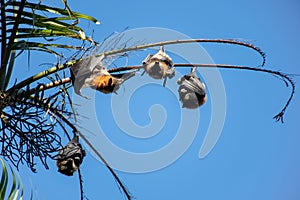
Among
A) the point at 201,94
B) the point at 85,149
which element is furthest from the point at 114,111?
the point at 201,94

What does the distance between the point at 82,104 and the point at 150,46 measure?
34 cm

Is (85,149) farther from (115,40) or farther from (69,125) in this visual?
(115,40)

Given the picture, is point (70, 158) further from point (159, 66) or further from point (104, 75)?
point (159, 66)

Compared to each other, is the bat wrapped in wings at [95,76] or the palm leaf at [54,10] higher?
the palm leaf at [54,10]

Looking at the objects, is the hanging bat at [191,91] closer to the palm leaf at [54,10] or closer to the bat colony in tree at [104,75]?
the bat colony in tree at [104,75]

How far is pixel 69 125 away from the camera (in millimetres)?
1855

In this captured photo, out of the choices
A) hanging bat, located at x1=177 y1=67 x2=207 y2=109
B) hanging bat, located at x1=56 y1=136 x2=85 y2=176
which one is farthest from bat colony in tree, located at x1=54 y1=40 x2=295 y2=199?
hanging bat, located at x1=177 y1=67 x2=207 y2=109

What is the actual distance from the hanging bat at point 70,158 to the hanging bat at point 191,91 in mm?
457

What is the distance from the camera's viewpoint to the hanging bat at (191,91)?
→ 83.1 inches

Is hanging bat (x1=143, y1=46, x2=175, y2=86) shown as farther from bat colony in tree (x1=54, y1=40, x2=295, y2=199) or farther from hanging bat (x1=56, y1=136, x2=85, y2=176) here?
hanging bat (x1=56, y1=136, x2=85, y2=176)

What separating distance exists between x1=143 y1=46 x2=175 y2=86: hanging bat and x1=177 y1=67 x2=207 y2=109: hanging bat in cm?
16

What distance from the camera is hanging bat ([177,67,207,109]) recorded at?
2111 mm

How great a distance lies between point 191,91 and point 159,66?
0.23m

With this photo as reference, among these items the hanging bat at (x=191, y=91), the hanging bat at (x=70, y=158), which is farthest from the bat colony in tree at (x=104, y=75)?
the hanging bat at (x=191, y=91)
